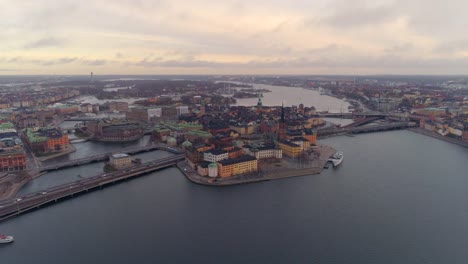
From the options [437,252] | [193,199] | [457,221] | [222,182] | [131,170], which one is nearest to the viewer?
[437,252]

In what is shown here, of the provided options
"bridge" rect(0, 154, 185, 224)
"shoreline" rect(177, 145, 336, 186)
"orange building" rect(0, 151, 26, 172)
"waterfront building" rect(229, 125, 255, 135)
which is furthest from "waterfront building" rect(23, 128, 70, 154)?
"waterfront building" rect(229, 125, 255, 135)

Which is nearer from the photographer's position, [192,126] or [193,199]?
[193,199]

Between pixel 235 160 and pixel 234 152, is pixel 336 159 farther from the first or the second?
pixel 235 160

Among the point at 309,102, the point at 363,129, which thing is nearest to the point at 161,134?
the point at 363,129

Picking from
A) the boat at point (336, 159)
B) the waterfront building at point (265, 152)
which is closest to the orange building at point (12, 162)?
the waterfront building at point (265, 152)

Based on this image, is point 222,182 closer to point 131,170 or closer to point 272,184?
point 272,184

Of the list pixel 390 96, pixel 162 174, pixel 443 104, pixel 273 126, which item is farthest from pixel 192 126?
pixel 390 96

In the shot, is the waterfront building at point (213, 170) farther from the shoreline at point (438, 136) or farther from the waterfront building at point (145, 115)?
the waterfront building at point (145, 115)

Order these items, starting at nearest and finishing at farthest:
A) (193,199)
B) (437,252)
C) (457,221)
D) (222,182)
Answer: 1. (437,252)
2. (457,221)
3. (193,199)
4. (222,182)
